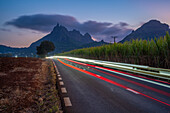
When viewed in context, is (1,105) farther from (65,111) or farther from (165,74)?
(165,74)

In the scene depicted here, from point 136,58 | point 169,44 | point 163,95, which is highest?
point 169,44

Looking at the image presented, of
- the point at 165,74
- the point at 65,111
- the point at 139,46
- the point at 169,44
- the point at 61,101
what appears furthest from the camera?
the point at 139,46

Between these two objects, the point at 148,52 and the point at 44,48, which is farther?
the point at 44,48

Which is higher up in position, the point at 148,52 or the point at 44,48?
the point at 44,48

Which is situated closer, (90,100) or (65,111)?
(65,111)

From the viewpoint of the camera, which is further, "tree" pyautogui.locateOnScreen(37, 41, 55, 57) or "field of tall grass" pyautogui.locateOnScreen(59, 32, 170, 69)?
"tree" pyautogui.locateOnScreen(37, 41, 55, 57)

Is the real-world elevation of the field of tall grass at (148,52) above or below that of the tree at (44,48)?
below

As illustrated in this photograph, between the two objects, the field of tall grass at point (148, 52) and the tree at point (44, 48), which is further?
the tree at point (44, 48)

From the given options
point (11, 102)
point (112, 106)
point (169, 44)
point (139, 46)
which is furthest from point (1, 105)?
point (139, 46)

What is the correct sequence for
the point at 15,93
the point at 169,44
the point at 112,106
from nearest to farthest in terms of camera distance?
the point at 112,106
the point at 15,93
the point at 169,44

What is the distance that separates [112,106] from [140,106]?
92cm

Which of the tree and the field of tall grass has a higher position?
the tree

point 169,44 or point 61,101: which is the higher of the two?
point 169,44

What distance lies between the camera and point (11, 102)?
4.64 m
